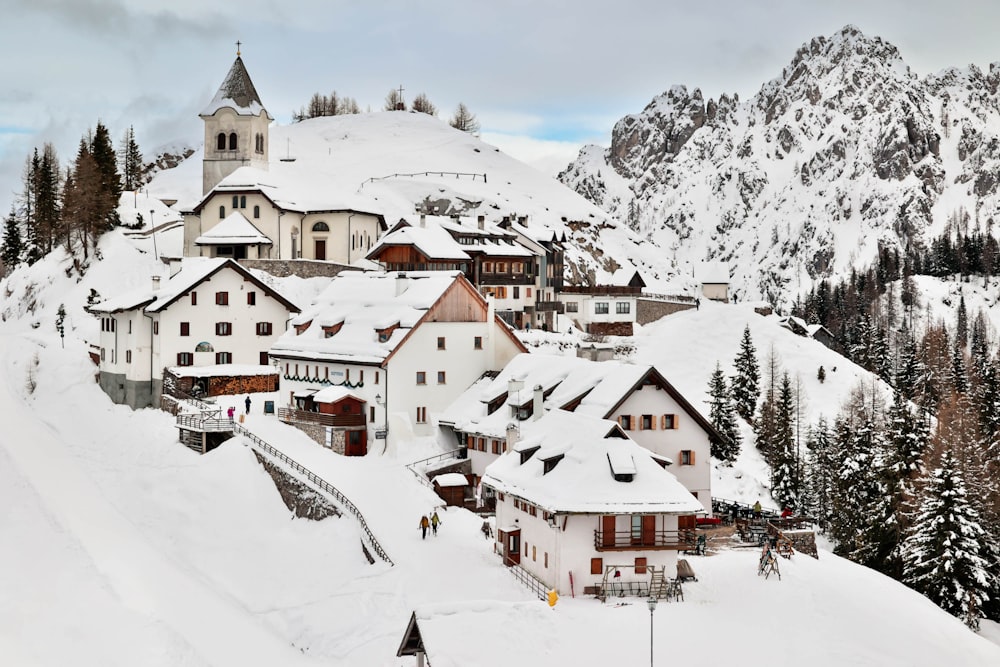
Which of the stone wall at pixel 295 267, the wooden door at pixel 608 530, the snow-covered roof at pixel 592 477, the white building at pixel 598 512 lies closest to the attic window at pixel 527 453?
the snow-covered roof at pixel 592 477

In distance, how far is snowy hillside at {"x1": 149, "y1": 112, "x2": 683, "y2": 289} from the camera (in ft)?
395

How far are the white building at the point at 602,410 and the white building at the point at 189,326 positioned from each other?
21.5m

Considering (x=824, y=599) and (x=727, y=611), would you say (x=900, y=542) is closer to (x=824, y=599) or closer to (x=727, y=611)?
(x=824, y=599)

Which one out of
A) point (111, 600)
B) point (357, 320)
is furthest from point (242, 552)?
point (357, 320)

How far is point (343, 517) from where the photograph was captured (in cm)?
4869

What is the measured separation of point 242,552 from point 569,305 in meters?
55.8

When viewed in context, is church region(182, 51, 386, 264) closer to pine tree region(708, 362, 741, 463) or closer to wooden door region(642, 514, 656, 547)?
pine tree region(708, 362, 741, 463)

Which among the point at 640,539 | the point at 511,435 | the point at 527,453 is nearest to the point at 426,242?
the point at 511,435

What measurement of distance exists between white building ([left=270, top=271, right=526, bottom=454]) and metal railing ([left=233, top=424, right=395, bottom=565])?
16.6 ft

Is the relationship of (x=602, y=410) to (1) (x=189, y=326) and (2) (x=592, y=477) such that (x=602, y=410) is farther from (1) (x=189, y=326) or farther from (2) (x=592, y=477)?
(1) (x=189, y=326)

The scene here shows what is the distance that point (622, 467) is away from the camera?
128ft

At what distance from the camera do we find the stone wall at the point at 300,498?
5012 centimetres

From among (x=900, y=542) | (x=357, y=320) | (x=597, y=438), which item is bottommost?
(x=900, y=542)

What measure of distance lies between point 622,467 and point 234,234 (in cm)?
5785
